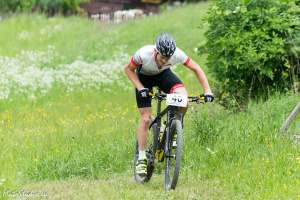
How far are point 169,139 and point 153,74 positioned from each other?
946 mm

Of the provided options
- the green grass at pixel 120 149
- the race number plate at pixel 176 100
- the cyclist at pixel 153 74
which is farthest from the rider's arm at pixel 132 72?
the green grass at pixel 120 149

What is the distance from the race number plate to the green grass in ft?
3.43

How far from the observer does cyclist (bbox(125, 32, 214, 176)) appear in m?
9.09

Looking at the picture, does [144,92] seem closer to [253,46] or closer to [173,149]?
[173,149]

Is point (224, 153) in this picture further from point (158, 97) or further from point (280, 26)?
point (280, 26)

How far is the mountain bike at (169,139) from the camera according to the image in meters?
9.01

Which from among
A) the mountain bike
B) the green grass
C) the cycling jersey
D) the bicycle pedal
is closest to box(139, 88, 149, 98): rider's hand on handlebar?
the mountain bike

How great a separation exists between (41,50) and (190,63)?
16.2m

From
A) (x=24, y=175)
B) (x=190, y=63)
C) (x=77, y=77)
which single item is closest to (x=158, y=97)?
(x=190, y=63)

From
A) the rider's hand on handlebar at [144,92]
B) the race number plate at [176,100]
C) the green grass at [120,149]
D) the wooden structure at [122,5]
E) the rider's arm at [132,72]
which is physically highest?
the wooden structure at [122,5]

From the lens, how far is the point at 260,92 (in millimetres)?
14172

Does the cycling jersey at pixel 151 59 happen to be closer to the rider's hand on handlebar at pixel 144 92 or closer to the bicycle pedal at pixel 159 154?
the rider's hand on handlebar at pixel 144 92

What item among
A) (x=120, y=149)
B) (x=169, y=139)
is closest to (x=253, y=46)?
(x=120, y=149)

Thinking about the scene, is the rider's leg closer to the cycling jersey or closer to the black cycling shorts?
the black cycling shorts
